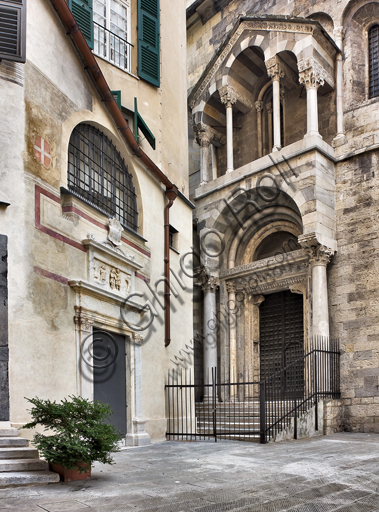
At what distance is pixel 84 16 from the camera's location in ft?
36.5

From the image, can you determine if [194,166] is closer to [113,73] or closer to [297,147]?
[297,147]

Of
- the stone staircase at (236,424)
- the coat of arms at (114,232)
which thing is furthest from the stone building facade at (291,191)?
the coat of arms at (114,232)

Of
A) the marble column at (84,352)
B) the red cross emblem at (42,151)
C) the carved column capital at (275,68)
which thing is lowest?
the marble column at (84,352)

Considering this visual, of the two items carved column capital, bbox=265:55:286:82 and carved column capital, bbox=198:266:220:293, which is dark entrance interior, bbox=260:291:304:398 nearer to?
carved column capital, bbox=198:266:220:293

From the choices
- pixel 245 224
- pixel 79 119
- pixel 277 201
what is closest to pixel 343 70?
pixel 277 201

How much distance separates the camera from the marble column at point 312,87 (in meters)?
14.2

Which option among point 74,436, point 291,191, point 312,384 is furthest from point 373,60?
point 74,436

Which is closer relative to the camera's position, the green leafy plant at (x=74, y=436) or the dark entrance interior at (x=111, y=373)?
the green leafy plant at (x=74, y=436)

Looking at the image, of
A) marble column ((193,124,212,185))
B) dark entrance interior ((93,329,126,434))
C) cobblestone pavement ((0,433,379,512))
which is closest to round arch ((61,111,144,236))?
dark entrance interior ((93,329,126,434))

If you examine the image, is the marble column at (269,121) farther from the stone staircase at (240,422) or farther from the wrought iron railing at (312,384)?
the stone staircase at (240,422)

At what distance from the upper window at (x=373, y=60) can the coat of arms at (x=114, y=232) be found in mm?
8655

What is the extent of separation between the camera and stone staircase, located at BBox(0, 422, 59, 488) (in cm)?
573

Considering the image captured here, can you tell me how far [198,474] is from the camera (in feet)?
21.5

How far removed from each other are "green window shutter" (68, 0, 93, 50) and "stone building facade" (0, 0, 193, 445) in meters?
0.03
